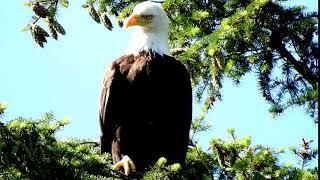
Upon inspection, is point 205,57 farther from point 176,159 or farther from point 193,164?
point 193,164

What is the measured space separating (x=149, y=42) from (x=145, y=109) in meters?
0.68

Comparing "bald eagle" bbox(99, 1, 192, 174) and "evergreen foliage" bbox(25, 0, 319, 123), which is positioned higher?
"evergreen foliage" bbox(25, 0, 319, 123)

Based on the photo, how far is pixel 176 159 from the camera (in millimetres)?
4355

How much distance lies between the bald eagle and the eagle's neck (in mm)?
100

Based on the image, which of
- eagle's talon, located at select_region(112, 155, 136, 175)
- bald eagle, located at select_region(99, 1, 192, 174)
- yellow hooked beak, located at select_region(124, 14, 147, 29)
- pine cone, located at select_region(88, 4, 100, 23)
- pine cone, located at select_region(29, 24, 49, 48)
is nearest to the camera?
eagle's talon, located at select_region(112, 155, 136, 175)

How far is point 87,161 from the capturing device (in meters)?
3.09

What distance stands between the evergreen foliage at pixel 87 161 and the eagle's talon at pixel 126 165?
0.31ft

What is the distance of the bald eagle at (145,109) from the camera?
4211 mm

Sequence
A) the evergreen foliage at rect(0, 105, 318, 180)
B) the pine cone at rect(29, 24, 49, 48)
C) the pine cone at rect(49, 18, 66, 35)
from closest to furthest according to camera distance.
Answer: the evergreen foliage at rect(0, 105, 318, 180) → the pine cone at rect(29, 24, 49, 48) → the pine cone at rect(49, 18, 66, 35)

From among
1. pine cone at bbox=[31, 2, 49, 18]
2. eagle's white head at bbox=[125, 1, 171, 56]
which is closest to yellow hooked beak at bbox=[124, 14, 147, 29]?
eagle's white head at bbox=[125, 1, 171, 56]

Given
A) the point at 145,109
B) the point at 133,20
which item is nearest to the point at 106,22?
the point at 133,20

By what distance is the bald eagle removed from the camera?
4.21 metres

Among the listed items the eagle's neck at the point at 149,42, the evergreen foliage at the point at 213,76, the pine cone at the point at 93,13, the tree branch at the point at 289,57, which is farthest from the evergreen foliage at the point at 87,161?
the pine cone at the point at 93,13

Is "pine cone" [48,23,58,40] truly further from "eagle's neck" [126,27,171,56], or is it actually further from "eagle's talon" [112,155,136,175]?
"eagle's talon" [112,155,136,175]
